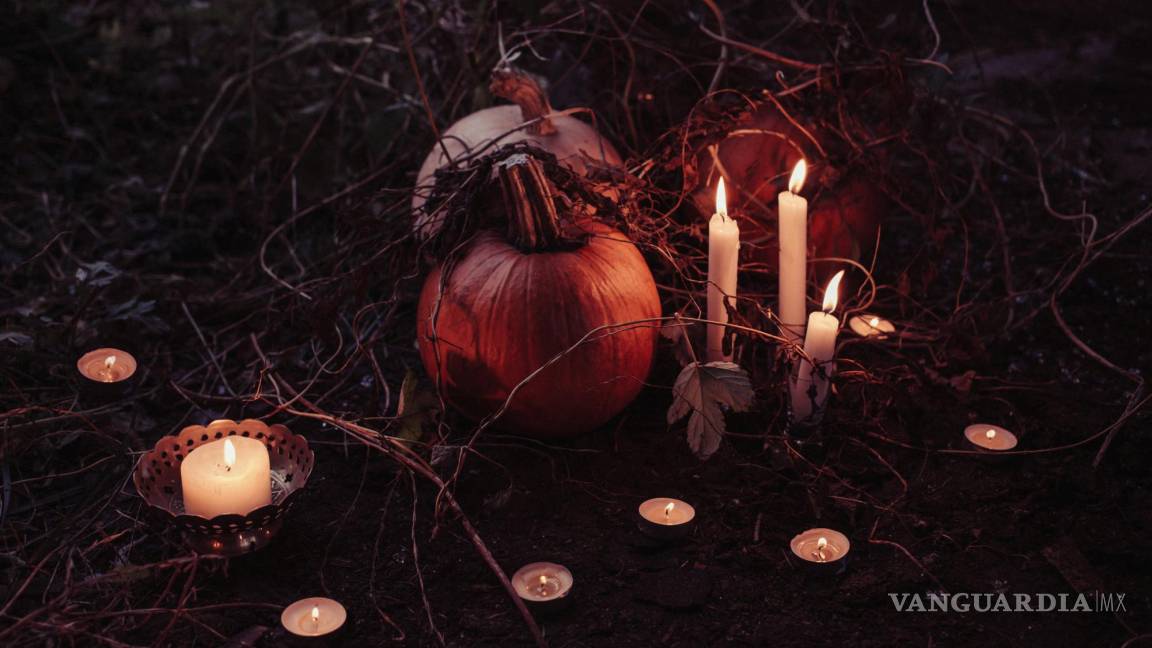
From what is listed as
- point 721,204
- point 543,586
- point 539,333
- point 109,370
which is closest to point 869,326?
point 721,204

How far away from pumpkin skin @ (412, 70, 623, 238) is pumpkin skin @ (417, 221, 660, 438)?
30cm

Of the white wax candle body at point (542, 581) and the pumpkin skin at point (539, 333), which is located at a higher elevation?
the pumpkin skin at point (539, 333)

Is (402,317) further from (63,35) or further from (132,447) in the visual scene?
(63,35)

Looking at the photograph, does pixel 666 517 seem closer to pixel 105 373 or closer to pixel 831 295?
pixel 831 295

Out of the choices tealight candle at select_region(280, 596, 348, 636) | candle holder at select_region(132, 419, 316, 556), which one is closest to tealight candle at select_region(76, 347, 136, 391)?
candle holder at select_region(132, 419, 316, 556)

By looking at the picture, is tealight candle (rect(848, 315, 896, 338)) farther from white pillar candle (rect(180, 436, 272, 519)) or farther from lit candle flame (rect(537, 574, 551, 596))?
white pillar candle (rect(180, 436, 272, 519))

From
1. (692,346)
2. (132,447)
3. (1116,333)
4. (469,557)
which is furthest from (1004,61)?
(132,447)

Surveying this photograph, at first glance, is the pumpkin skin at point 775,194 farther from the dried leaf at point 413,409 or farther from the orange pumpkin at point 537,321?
the dried leaf at point 413,409

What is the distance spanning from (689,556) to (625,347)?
46cm

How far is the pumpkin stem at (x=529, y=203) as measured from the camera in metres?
2.07

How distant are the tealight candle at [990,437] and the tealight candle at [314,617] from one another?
1338mm

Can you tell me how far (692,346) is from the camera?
2305mm

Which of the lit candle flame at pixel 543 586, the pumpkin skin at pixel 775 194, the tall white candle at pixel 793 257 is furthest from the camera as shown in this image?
the pumpkin skin at pixel 775 194

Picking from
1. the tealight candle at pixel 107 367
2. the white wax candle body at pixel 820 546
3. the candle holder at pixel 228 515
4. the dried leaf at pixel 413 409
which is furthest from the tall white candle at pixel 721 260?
the tealight candle at pixel 107 367
